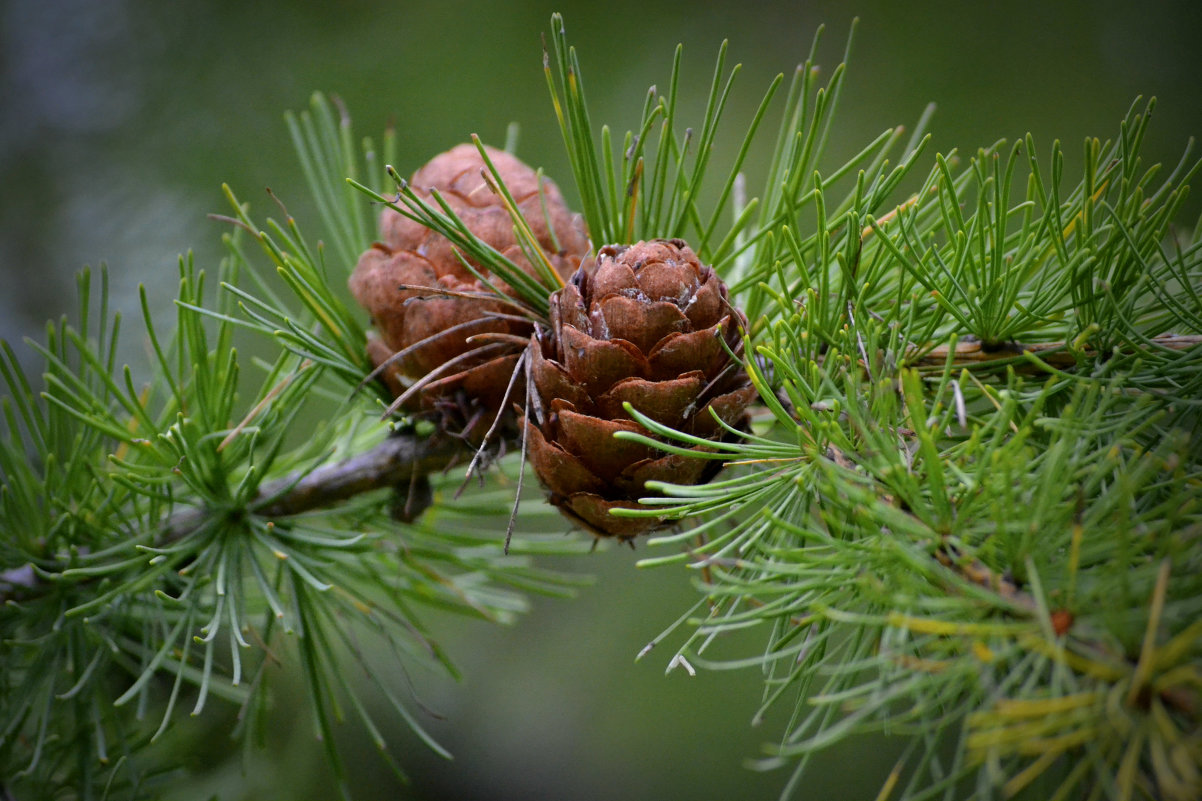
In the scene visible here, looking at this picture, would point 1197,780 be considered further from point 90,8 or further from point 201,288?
point 90,8

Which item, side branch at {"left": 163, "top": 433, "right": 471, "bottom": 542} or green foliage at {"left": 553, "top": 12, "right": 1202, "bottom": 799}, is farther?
side branch at {"left": 163, "top": 433, "right": 471, "bottom": 542}

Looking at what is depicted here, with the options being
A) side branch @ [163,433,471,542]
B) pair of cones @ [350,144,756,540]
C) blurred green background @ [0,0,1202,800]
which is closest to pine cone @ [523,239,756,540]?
pair of cones @ [350,144,756,540]

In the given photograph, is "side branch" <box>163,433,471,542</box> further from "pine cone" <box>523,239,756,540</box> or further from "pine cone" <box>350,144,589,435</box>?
"pine cone" <box>523,239,756,540</box>

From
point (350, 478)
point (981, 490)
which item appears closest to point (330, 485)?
point (350, 478)

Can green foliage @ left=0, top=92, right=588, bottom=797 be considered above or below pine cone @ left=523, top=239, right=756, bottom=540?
below

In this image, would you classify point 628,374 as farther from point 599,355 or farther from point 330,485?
point 330,485

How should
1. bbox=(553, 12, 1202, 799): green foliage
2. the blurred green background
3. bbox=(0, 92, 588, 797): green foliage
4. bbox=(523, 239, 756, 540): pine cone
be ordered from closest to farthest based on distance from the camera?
bbox=(553, 12, 1202, 799): green foliage → bbox=(523, 239, 756, 540): pine cone → bbox=(0, 92, 588, 797): green foliage → the blurred green background
